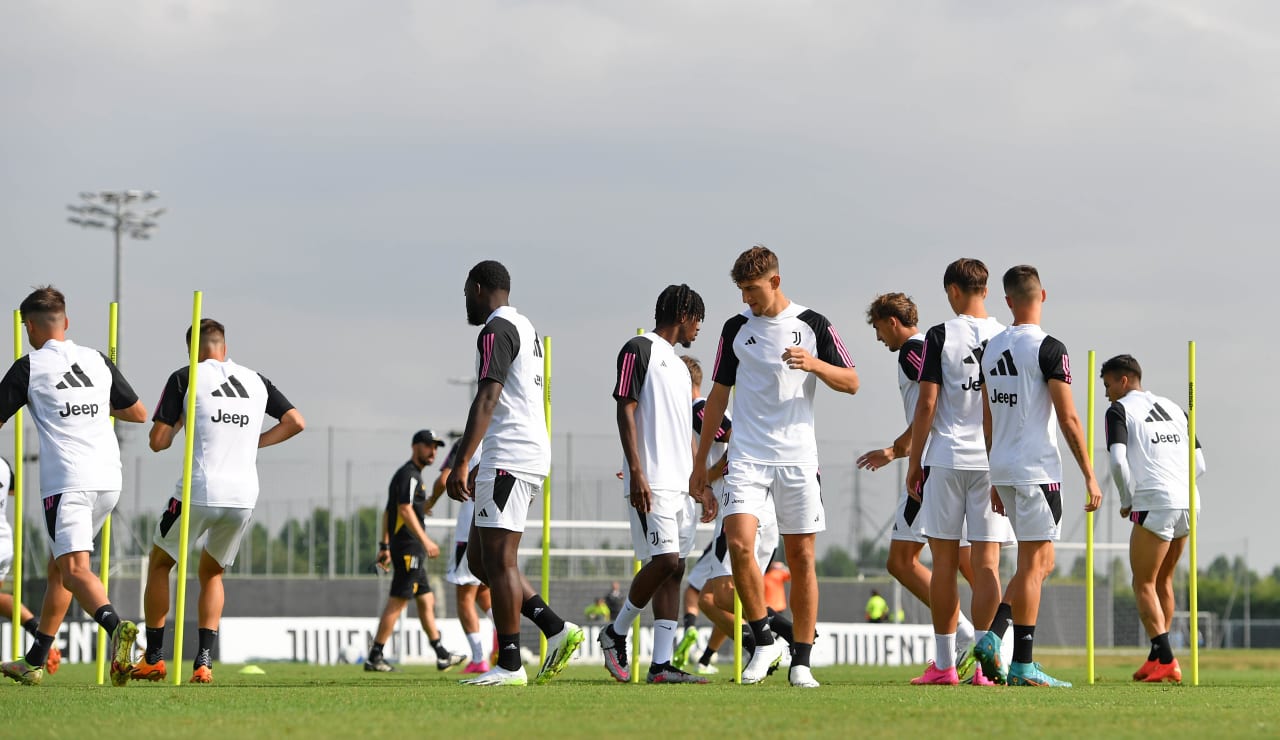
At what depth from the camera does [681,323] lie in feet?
32.2

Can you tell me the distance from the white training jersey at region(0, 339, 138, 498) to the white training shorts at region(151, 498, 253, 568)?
43cm

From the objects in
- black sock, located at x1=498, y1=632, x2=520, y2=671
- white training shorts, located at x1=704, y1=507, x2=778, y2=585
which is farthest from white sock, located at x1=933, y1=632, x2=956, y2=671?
black sock, located at x1=498, y1=632, x2=520, y2=671

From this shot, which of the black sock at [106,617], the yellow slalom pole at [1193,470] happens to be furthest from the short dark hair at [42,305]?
the yellow slalom pole at [1193,470]

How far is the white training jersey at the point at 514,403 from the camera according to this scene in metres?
8.74

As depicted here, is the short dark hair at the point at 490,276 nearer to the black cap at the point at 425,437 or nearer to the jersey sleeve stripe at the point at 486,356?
the jersey sleeve stripe at the point at 486,356

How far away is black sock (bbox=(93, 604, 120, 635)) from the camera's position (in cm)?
902

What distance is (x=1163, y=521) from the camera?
11.5m

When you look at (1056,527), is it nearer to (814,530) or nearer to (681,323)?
(814,530)

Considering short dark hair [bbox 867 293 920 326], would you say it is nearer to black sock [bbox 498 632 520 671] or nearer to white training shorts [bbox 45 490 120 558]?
black sock [bbox 498 632 520 671]

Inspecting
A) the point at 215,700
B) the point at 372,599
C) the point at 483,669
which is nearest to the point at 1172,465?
the point at 483,669

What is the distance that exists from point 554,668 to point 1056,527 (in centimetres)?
295

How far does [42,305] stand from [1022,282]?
5.91 meters

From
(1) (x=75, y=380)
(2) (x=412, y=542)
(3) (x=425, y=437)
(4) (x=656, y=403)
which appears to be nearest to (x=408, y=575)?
(2) (x=412, y=542)

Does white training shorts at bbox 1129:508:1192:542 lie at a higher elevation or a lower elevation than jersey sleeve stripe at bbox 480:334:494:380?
lower
